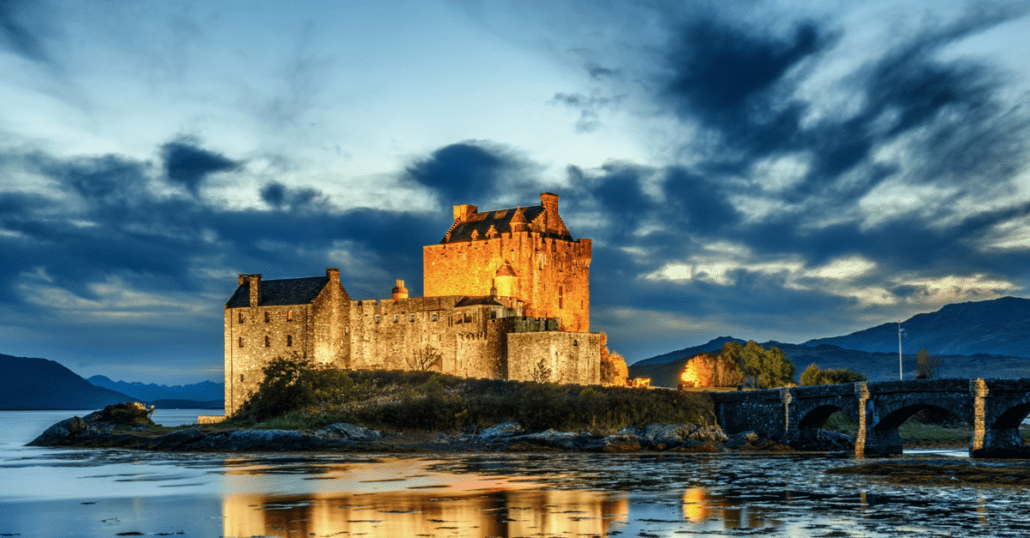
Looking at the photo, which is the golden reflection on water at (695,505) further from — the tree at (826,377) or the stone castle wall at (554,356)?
the tree at (826,377)

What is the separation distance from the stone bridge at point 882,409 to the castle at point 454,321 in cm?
1452

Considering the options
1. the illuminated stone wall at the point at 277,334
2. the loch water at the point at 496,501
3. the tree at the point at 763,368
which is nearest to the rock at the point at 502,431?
the loch water at the point at 496,501

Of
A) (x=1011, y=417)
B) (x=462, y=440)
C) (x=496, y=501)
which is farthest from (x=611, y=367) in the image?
(x=496, y=501)

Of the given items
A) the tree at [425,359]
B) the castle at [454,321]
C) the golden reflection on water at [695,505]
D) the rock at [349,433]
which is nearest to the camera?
the golden reflection on water at [695,505]

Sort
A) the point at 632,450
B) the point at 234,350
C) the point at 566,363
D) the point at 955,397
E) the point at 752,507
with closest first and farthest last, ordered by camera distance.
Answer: the point at 752,507 → the point at 955,397 → the point at 632,450 → the point at 566,363 → the point at 234,350

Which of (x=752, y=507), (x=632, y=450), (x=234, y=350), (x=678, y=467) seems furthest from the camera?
(x=234, y=350)

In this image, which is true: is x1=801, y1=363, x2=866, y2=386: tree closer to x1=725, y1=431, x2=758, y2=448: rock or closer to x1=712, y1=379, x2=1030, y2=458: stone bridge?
x1=712, y1=379, x2=1030, y2=458: stone bridge

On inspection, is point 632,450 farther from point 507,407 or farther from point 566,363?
point 566,363

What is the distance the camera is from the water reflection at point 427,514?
24000mm

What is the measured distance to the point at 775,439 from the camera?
58031 mm

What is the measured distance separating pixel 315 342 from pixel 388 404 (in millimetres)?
11088

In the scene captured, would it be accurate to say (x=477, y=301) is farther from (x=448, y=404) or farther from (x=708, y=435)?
(x=708, y=435)

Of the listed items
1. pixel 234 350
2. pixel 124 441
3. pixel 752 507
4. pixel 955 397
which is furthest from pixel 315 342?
pixel 752 507

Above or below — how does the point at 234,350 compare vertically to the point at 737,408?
above
